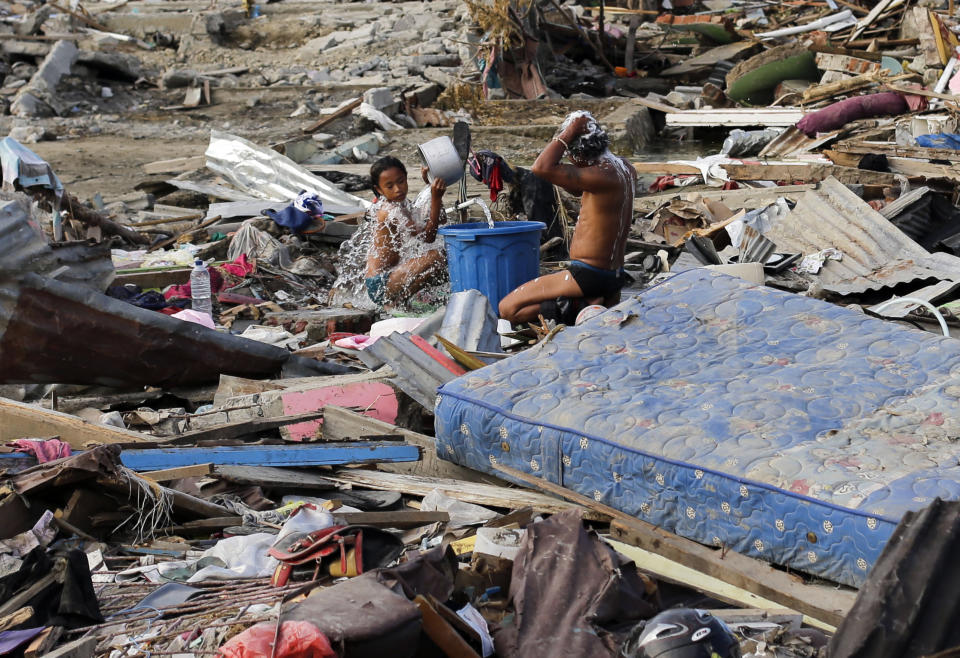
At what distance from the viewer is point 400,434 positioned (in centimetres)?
459

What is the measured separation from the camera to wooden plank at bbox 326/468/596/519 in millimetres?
3789

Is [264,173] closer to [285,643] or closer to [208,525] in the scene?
[208,525]

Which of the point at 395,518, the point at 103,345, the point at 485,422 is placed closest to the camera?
the point at 395,518

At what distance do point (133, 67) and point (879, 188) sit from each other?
15.4 m

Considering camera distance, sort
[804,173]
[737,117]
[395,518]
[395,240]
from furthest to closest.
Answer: [737,117] < [804,173] < [395,240] < [395,518]

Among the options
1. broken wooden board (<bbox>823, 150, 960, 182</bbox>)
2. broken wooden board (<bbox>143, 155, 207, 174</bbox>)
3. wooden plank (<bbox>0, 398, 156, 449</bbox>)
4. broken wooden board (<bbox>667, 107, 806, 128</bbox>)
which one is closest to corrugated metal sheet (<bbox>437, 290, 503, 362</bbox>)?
wooden plank (<bbox>0, 398, 156, 449</bbox>)

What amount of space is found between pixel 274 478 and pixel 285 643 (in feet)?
5.61

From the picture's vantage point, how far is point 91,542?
335cm

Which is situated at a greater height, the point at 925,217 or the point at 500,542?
the point at 925,217

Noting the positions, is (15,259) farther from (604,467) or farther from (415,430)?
(604,467)

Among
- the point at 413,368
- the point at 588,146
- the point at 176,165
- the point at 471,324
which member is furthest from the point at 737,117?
the point at 413,368

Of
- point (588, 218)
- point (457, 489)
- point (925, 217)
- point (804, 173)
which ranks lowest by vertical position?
point (457, 489)

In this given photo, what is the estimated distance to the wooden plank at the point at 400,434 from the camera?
4383mm

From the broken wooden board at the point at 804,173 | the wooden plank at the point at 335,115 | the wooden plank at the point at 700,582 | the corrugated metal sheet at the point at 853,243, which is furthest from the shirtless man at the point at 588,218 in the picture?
the wooden plank at the point at 335,115
